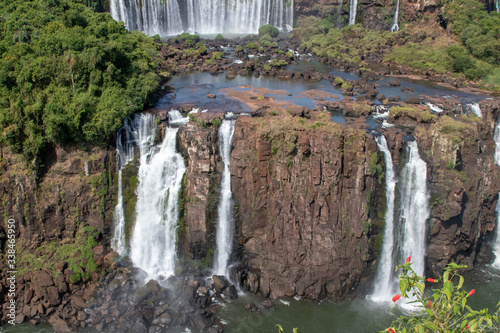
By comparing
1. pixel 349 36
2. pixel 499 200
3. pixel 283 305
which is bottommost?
pixel 283 305

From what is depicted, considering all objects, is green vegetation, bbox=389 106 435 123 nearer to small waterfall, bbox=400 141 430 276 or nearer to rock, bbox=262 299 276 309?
small waterfall, bbox=400 141 430 276

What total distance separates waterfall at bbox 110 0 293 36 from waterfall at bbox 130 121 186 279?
120 feet

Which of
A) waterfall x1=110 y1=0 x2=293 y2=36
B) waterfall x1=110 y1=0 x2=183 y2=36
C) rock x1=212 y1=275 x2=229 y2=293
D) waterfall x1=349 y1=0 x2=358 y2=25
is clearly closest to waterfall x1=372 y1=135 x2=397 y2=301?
rock x1=212 y1=275 x2=229 y2=293

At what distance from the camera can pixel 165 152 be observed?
26.9 metres

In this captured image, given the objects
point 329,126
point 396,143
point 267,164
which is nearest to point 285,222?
point 267,164

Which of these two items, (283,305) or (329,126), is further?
(329,126)

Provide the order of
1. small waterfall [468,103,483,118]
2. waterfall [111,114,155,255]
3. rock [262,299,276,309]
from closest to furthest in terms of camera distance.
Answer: rock [262,299,276,309] → waterfall [111,114,155,255] → small waterfall [468,103,483,118]

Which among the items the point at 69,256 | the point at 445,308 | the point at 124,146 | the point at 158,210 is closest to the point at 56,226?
the point at 69,256

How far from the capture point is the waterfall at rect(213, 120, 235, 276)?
2606 centimetres

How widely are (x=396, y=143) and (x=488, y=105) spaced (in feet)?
36.4

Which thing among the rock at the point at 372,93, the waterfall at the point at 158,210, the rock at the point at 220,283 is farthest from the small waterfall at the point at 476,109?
the rock at the point at 220,283

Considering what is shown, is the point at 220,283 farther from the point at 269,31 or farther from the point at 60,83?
the point at 269,31

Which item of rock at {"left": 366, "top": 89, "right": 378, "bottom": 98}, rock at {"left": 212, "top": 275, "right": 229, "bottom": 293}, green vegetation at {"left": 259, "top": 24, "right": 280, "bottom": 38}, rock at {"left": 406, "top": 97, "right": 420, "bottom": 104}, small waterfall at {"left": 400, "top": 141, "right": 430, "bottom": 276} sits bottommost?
rock at {"left": 212, "top": 275, "right": 229, "bottom": 293}

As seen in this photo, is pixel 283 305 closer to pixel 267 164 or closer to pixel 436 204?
pixel 267 164
